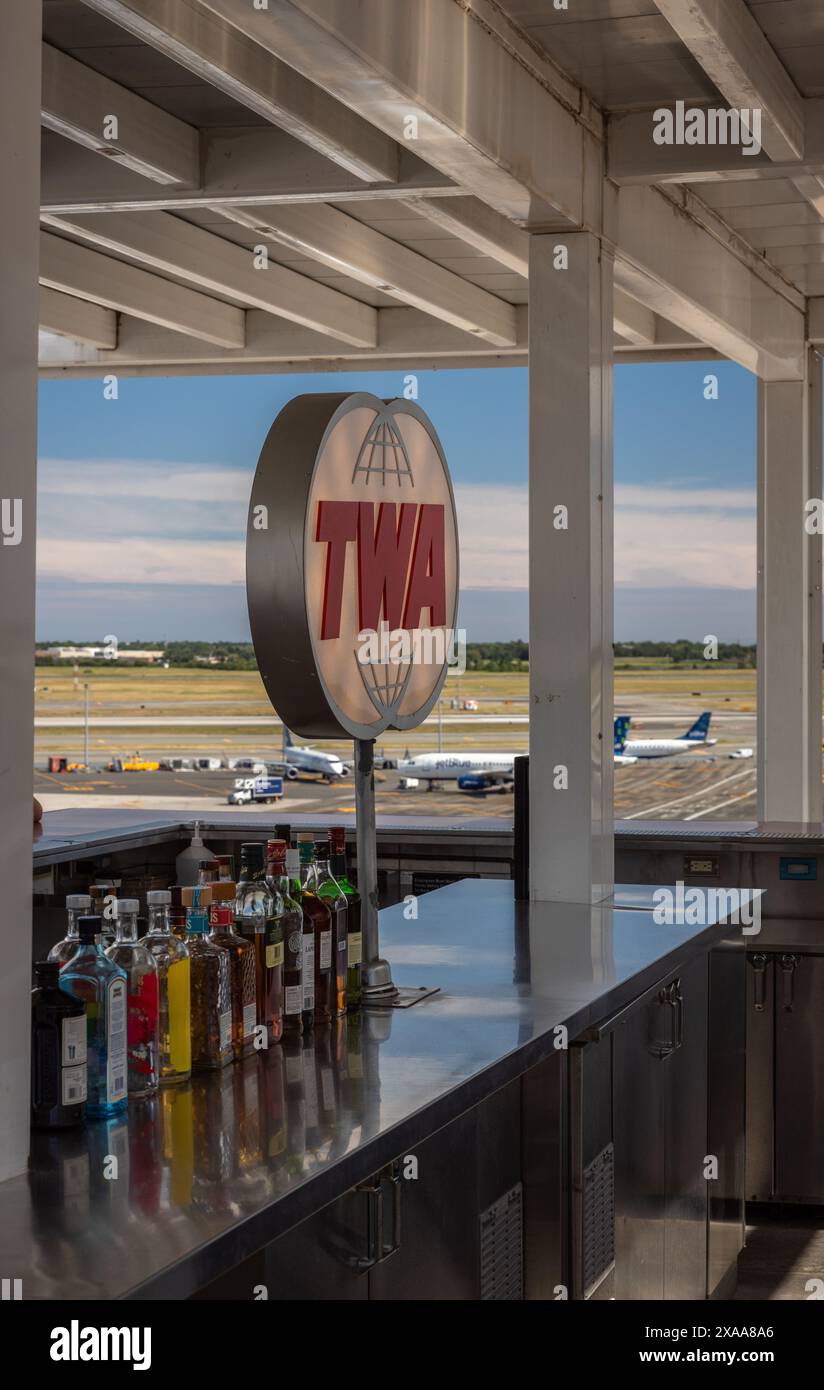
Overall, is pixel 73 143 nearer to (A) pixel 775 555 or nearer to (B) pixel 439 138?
(B) pixel 439 138

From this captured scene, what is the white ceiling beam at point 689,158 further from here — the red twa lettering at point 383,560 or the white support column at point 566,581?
the red twa lettering at point 383,560

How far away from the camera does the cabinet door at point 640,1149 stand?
3070mm

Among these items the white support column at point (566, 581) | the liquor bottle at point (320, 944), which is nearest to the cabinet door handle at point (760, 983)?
the white support column at point (566, 581)

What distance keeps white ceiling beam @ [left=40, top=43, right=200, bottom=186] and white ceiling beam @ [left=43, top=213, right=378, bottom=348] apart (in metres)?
0.61

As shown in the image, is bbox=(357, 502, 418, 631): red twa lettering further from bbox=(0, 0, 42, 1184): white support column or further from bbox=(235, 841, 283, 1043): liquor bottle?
bbox=(0, 0, 42, 1184): white support column

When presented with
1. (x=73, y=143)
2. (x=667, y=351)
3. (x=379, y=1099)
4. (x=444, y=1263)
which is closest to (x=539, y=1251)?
(x=444, y=1263)

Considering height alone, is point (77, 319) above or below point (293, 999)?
above

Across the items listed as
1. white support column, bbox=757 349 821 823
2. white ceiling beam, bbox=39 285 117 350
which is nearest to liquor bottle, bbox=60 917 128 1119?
white ceiling beam, bbox=39 285 117 350

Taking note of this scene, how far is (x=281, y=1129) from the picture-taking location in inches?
79.2

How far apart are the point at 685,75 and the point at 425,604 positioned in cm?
189

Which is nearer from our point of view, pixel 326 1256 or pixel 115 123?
pixel 326 1256

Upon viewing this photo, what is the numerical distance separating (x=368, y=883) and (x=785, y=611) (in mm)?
4293

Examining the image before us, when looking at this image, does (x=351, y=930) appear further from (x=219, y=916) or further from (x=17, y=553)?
(x=17, y=553)

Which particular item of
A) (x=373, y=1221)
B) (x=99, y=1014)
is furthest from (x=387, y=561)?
(x=373, y=1221)
